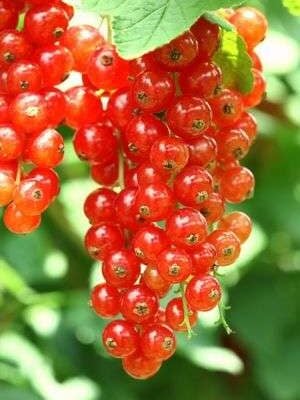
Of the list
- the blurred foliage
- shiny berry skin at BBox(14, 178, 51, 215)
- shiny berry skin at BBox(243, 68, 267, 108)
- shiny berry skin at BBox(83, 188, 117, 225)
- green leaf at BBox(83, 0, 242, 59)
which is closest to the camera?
green leaf at BBox(83, 0, 242, 59)

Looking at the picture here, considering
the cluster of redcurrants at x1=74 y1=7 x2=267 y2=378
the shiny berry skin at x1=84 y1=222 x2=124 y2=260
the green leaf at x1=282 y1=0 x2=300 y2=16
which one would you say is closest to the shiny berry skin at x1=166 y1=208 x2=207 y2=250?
the cluster of redcurrants at x1=74 y1=7 x2=267 y2=378

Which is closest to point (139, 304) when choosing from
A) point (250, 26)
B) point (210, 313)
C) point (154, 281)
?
point (154, 281)

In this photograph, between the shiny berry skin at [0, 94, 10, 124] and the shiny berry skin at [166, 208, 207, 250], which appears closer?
the shiny berry skin at [166, 208, 207, 250]

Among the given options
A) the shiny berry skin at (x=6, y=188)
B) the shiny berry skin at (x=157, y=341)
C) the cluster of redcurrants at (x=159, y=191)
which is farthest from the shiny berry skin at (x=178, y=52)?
the shiny berry skin at (x=157, y=341)

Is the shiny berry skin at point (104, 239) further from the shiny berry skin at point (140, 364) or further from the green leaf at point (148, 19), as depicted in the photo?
the green leaf at point (148, 19)

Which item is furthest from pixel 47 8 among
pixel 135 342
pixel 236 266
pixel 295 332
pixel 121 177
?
pixel 295 332

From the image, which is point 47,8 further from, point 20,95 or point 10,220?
point 10,220

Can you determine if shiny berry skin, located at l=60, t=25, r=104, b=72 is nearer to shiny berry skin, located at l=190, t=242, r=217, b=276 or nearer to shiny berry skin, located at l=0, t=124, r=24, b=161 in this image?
shiny berry skin, located at l=0, t=124, r=24, b=161

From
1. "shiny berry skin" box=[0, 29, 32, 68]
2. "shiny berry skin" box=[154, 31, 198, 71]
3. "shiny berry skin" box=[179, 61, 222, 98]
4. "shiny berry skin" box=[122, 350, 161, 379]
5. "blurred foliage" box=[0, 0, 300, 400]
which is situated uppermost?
"shiny berry skin" box=[154, 31, 198, 71]
